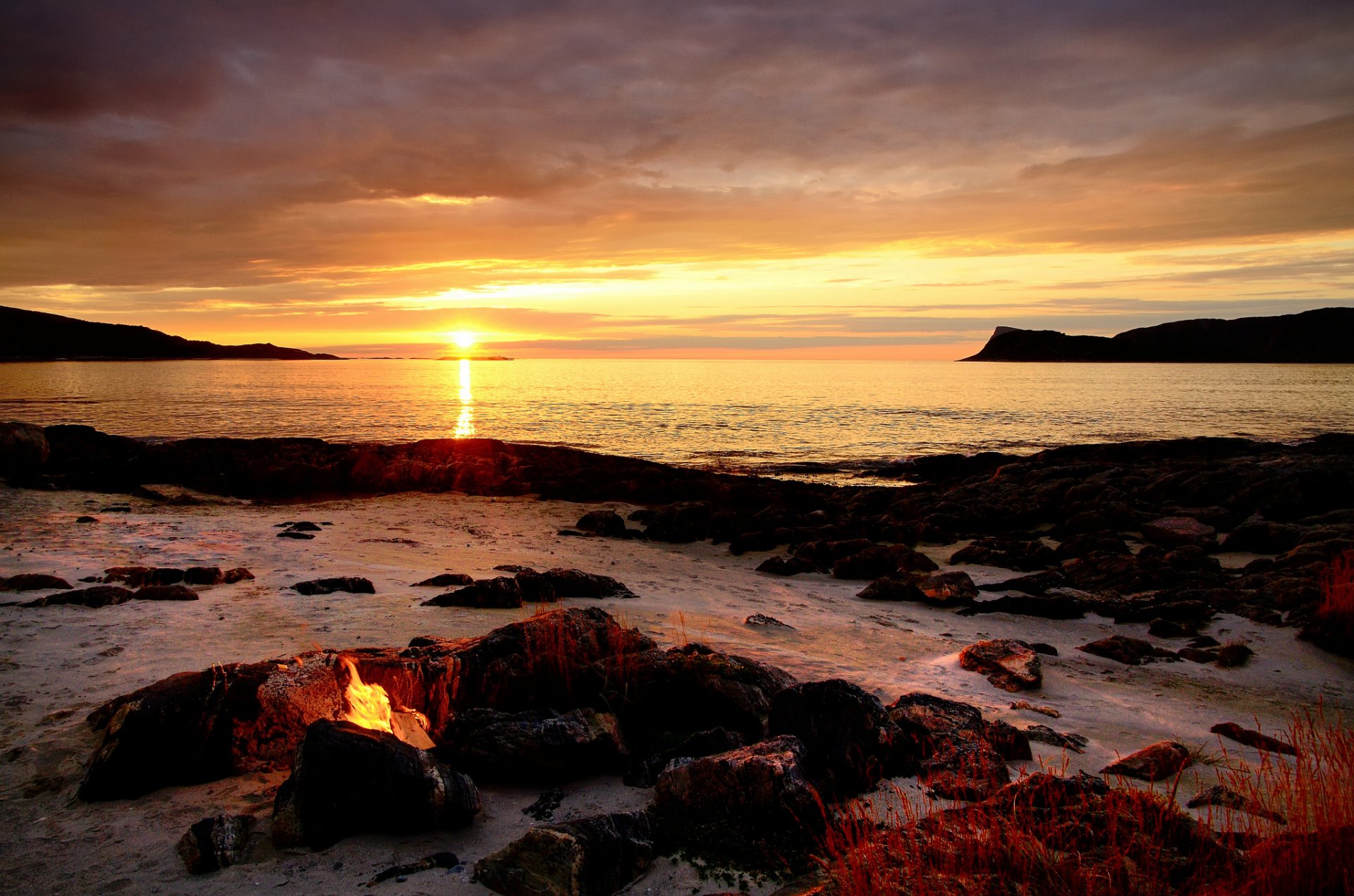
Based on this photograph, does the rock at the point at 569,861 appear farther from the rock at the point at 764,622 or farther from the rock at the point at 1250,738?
the rock at the point at 764,622

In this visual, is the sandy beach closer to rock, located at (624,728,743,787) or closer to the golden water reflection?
rock, located at (624,728,743,787)

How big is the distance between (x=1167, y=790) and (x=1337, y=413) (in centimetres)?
7632

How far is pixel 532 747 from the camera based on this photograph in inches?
216

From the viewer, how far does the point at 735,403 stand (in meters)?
76.4

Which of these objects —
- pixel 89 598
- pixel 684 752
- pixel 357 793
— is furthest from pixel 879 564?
pixel 89 598

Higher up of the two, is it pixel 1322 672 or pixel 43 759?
pixel 43 759

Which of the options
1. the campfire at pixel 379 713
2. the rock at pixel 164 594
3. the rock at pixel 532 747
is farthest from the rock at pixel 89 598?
the rock at pixel 532 747

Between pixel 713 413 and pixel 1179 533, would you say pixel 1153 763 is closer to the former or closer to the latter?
pixel 1179 533

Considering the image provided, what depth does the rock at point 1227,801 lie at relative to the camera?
181 inches

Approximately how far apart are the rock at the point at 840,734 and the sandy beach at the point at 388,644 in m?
1.16

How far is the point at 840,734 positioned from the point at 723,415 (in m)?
58.4

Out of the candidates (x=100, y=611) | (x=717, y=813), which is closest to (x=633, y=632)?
(x=717, y=813)

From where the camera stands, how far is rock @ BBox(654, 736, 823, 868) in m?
4.50

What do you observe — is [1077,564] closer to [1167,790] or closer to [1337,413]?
[1167,790]
